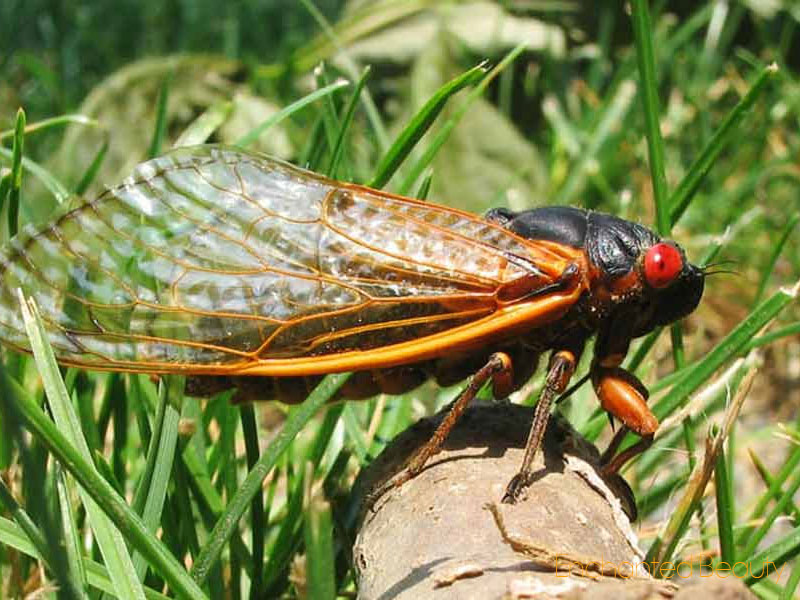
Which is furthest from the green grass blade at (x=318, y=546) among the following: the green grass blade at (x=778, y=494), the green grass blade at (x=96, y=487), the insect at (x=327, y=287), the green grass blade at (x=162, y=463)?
the green grass blade at (x=778, y=494)

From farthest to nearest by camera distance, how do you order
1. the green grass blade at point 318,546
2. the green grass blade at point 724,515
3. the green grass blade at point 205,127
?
the green grass blade at point 205,127 → the green grass blade at point 724,515 → the green grass blade at point 318,546

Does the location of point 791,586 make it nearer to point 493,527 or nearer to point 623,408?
point 623,408

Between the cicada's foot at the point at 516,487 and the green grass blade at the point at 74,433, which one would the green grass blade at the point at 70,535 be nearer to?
the green grass blade at the point at 74,433

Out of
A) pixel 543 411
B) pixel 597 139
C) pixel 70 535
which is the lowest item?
pixel 70 535

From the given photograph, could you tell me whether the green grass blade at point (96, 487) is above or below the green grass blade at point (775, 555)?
below

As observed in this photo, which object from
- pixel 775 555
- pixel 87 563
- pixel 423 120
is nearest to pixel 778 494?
pixel 775 555

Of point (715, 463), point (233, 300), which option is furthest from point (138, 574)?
point (715, 463)

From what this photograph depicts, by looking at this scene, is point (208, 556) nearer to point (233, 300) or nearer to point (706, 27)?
point (233, 300)
